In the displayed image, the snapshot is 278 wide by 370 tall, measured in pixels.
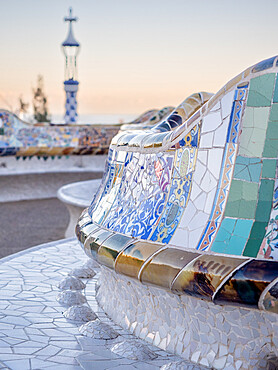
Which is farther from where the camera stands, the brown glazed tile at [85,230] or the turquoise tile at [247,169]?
the brown glazed tile at [85,230]

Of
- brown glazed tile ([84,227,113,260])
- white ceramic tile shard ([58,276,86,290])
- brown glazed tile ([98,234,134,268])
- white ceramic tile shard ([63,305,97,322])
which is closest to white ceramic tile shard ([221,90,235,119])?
brown glazed tile ([98,234,134,268])

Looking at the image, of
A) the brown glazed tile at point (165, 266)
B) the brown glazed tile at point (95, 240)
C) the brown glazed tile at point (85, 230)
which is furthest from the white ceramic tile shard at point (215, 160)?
the brown glazed tile at point (85, 230)

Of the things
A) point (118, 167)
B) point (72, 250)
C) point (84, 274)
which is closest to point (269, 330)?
point (118, 167)

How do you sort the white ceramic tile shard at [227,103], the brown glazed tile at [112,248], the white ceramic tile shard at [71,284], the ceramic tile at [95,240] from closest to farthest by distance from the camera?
the white ceramic tile shard at [227,103] → the brown glazed tile at [112,248] → the ceramic tile at [95,240] → the white ceramic tile shard at [71,284]

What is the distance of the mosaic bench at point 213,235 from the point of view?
2596 millimetres

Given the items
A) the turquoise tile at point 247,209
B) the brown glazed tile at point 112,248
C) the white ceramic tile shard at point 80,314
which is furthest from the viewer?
the white ceramic tile shard at point 80,314

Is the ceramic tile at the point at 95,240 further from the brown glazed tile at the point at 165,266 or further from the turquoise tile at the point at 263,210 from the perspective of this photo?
the turquoise tile at the point at 263,210

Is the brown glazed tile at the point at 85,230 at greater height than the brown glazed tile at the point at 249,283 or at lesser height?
lesser

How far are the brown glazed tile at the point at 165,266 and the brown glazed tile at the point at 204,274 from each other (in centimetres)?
4

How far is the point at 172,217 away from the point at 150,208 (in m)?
0.22

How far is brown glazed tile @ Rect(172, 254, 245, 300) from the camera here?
257 centimetres

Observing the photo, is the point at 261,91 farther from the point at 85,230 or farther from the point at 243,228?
the point at 85,230

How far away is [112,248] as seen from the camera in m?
3.18

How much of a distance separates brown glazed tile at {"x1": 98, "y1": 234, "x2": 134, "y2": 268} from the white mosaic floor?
0.40 meters
